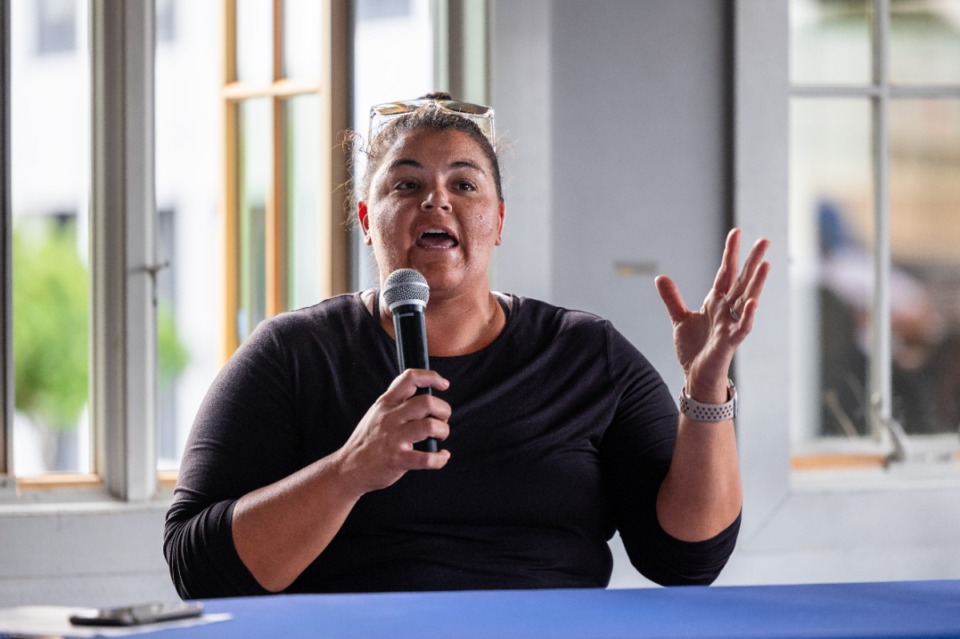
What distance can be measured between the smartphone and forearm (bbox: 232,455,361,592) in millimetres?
397

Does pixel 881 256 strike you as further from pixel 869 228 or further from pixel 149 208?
pixel 149 208

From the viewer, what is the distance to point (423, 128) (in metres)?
1.98

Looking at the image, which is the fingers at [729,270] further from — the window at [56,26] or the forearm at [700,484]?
the window at [56,26]

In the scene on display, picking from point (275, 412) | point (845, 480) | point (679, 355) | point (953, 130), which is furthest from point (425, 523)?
point (953, 130)

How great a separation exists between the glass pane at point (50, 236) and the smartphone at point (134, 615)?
1.44m

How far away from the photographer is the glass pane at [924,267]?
114 inches

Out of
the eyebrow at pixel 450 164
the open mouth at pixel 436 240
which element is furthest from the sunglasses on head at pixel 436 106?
the open mouth at pixel 436 240

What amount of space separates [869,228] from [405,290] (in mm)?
1660

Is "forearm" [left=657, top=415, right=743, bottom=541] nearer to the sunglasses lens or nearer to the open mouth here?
the open mouth

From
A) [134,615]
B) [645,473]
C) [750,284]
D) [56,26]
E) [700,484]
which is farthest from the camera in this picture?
[56,26]

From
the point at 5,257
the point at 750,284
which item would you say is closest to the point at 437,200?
the point at 750,284

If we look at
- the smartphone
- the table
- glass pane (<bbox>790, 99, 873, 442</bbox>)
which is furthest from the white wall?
the smartphone

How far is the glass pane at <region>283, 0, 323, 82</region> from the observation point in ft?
8.77

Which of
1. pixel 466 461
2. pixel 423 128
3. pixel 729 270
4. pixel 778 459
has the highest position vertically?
pixel 423 128
